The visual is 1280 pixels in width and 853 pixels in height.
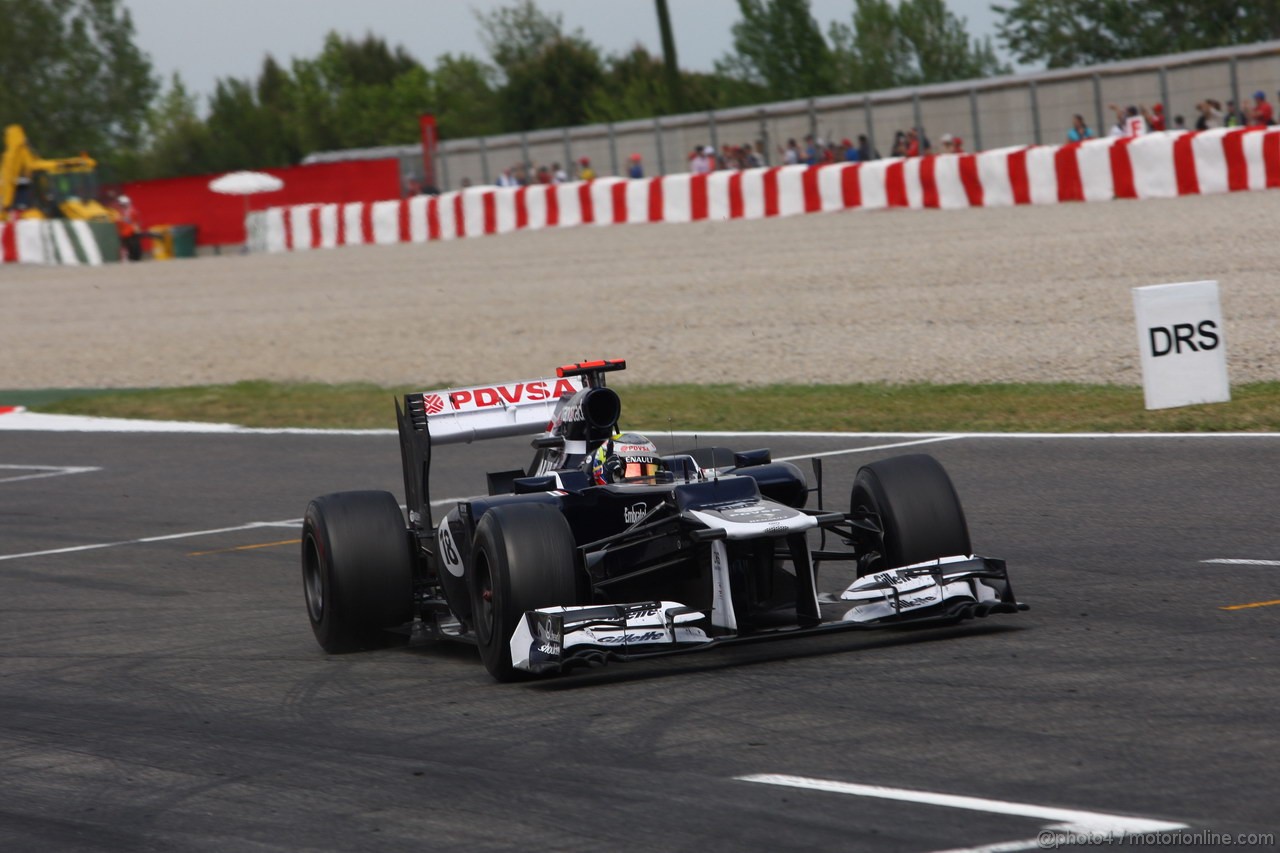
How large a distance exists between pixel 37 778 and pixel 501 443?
32.9 ft

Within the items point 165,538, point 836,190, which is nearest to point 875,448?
point 165,538

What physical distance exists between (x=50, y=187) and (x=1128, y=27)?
121ft

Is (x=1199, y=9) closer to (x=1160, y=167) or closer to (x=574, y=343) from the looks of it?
(x=1160, y=167)

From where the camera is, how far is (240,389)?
21281 millimetres

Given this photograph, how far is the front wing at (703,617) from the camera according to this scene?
7.21 metres

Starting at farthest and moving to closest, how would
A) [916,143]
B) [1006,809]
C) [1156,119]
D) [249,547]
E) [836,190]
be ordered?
[916,143] → [836,190] → [1156,119] → [249,547] → [1006,809]

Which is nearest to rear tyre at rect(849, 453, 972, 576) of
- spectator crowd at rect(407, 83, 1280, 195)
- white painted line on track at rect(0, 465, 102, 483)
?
white painted line on track at rect(0, 465, 102, 483)

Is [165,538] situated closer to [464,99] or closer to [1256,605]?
[1256,605]

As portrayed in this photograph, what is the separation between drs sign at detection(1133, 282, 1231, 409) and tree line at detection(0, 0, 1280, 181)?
158 feet

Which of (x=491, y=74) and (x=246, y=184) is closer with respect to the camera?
(x=246, y=184)

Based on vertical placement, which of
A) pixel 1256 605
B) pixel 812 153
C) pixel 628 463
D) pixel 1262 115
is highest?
pixel 812 153

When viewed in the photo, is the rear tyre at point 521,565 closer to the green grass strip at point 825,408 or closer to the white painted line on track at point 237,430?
the green grass strip at point 825,408

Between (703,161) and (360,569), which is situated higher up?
(703,161)

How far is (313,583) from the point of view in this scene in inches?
349
